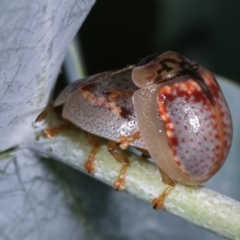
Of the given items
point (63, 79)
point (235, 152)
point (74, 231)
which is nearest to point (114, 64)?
point (63, 79)

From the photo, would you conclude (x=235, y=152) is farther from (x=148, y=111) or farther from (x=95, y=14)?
(x=95, y=14)

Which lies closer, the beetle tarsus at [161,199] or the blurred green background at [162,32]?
the beetle tarsus at [161,199]

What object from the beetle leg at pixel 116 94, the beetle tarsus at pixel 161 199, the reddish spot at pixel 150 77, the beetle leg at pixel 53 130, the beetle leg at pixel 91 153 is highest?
the reddish spot at pixel 150 77

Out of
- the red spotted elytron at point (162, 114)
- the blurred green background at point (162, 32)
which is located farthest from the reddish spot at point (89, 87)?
the blurred green background at point (162, 32)

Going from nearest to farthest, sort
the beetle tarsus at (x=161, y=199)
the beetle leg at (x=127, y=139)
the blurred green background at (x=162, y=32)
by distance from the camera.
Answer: the beetle tarsus at (x=161, y=199), the beetle leg at (x=127, y=139), the blurred green background at (x=162, y=32)

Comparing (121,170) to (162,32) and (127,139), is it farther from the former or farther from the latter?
(162,32)

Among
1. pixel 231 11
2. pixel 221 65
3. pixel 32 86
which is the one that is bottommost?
pixel 221 65

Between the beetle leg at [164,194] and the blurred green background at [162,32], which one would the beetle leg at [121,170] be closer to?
the beetle leg at [164,194]

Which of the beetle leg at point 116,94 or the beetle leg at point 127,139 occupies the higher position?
the beetle leg at point 116,94
